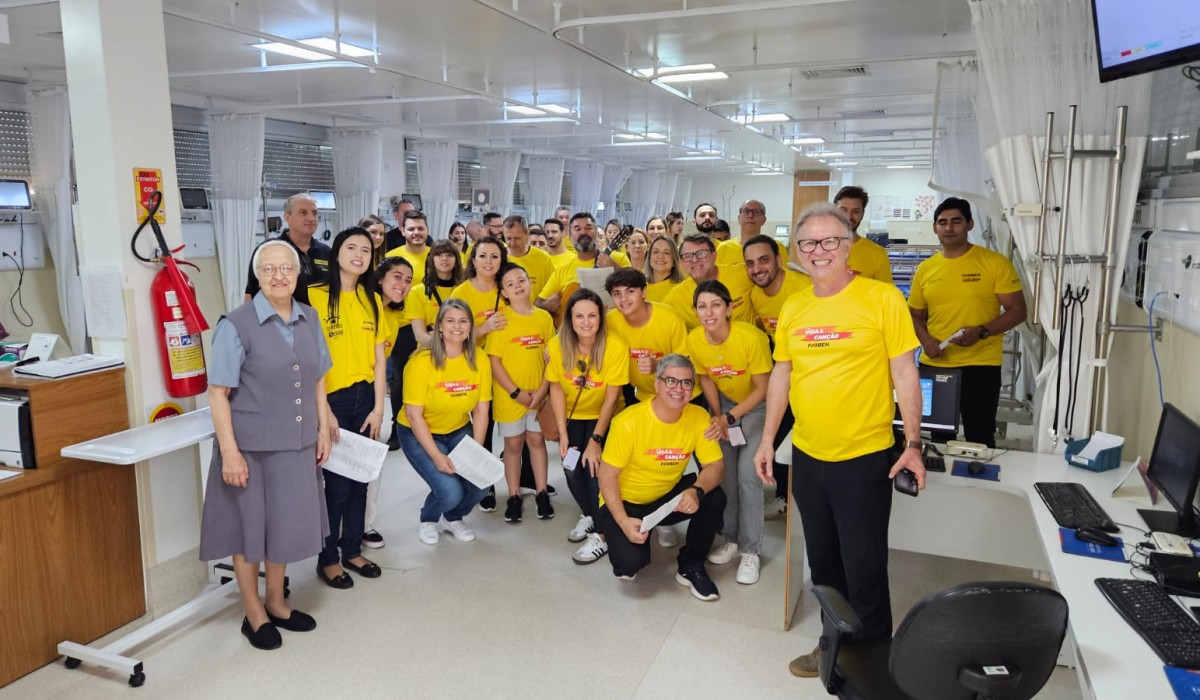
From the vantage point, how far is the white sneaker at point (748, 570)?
3.48m

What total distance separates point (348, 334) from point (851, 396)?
6.92ft

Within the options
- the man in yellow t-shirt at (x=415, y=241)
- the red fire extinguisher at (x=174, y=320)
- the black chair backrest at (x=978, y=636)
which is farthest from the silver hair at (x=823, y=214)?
the man in yellow t-shirt at (x=415, y=241)

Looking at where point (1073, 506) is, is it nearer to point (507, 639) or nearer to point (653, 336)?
point (653, 336)

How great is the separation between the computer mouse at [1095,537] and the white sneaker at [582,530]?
7.31 ft

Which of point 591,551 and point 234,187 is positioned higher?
point 234,187

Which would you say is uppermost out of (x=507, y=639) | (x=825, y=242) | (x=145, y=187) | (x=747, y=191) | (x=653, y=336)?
(x=747, y=191)

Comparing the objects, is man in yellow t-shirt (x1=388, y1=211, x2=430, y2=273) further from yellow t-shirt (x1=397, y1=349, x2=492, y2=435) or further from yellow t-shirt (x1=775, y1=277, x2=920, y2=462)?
yellow t-shirt (x1=775, y1=277, x2=920, y2=462)

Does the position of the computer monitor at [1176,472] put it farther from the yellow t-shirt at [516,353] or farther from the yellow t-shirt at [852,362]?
the yellow t-shirt at [516,353]

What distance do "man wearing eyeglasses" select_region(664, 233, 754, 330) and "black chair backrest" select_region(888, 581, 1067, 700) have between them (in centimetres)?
256

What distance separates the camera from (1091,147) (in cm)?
302

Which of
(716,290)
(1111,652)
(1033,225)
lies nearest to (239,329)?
(716,290)

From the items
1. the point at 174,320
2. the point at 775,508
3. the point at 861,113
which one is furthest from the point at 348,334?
the point at 861,113

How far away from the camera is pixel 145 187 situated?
2967 mm

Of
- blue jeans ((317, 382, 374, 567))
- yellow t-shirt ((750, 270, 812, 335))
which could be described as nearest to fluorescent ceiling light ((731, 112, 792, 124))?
yellow t-shirt ((750, 270, 812, 335))
